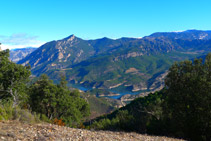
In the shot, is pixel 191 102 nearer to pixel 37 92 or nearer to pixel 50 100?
pixel 50 100

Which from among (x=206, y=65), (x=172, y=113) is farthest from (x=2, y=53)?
(x=206, y=65)

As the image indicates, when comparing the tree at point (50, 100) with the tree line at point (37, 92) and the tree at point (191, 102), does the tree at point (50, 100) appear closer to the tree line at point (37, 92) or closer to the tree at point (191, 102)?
the tree line at point (37, 92)

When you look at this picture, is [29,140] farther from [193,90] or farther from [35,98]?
[35,98]

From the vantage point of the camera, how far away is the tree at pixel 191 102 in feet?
51.1

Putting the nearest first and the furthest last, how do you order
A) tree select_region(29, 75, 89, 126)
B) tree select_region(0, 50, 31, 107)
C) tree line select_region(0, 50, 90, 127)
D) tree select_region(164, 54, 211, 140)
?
1. tree select_region(164, 54, 211, 140)
2. tree select_region(0, 50, 31, 107)
3. tree line select_region(0, 50, 90, 127)
4. tree select_region(29, 75, 89, 126)

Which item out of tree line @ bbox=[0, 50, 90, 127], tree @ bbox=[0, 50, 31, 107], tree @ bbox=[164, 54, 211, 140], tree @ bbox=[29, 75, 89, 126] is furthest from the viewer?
tree @ bbox=[29, 75, 89, 126]

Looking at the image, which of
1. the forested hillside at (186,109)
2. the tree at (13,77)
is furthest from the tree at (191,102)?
the tree at (13,77)

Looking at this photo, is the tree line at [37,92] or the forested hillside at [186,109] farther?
the tree line at [37,92]

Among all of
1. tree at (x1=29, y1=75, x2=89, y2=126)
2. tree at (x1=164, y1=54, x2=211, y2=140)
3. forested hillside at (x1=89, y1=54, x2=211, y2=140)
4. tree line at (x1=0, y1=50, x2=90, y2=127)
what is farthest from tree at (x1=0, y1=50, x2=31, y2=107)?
tree at (x1=164, y1=54, x2=211, y2=140)

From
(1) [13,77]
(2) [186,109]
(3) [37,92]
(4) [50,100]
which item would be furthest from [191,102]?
(3) [37,92]

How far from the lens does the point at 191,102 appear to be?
16.4 metres

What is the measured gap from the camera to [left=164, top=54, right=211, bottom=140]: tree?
51.1 ft

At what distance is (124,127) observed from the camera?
663 inches

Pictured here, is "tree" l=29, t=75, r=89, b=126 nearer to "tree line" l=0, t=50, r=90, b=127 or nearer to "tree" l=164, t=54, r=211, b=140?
"tree line" l=0, t=50, r=90, b=127
